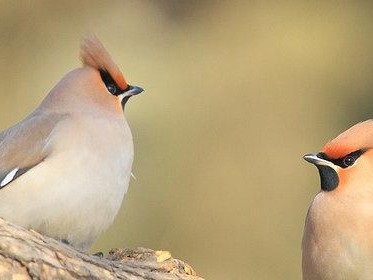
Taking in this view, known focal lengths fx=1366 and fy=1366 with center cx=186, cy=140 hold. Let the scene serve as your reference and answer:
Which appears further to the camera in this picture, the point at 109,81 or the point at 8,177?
the point at 109,81

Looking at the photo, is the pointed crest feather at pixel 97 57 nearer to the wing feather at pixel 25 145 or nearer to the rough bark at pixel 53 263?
the wing feather at pixel 25 145

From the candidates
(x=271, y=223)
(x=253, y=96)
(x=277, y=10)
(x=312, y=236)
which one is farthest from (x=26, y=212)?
(x=277, y=10)

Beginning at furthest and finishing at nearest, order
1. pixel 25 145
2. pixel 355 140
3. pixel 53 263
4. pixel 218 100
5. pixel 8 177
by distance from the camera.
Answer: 1. pixel 218 100
2. pixel 355 140
3. pixel 25 145
4. pixel 8 177
5. pixel 53 263

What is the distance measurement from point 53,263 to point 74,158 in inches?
26.2

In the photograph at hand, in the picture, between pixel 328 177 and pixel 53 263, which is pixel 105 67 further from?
pixel 53 263

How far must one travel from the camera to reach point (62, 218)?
189 inches

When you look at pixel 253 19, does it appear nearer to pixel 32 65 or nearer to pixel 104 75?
pixel 32 65

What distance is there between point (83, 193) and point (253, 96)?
5545 mm

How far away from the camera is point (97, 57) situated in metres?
5.17

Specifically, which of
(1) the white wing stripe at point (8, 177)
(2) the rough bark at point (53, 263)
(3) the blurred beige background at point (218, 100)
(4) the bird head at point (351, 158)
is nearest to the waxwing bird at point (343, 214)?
(4) the bird head at point (351, 158)

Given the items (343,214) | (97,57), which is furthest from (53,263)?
(343,214)

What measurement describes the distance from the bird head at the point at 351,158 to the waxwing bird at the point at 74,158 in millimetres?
759

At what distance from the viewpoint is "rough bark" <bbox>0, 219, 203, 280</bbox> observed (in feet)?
13.8

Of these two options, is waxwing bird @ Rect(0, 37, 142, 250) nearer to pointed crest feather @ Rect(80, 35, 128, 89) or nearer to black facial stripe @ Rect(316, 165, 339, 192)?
pointed crest feather @ Rect(80, 35, 128, 89)
